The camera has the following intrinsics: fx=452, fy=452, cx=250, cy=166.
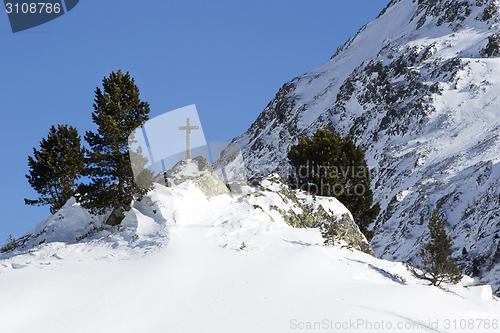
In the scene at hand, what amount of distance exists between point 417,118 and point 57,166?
76.9m

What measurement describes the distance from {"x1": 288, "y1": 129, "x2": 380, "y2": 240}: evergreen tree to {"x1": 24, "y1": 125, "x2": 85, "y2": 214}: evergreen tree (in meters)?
16.0

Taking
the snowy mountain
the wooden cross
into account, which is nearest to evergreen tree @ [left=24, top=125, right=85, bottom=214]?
the wooden cross

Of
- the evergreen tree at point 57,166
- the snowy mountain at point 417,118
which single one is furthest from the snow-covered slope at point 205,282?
the snowy mountain at point 417,118

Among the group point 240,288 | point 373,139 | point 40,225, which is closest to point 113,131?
point 40,225

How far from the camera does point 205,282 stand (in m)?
12.8

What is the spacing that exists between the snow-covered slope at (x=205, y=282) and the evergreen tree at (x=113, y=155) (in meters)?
0.70

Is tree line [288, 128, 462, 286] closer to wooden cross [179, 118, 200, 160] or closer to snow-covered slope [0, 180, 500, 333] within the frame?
wooden cross [179, 118, 200, 160]

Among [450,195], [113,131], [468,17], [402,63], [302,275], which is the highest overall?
[468,17]

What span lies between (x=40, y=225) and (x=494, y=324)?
63.5ft

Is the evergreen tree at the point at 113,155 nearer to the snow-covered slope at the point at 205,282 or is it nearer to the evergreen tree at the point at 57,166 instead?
the snow-covered slope at the point at 205,282

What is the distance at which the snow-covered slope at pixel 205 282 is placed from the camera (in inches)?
404

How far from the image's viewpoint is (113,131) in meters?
20.0

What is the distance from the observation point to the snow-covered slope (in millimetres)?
10258

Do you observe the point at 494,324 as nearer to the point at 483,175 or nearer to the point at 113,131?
the point at 113,131
